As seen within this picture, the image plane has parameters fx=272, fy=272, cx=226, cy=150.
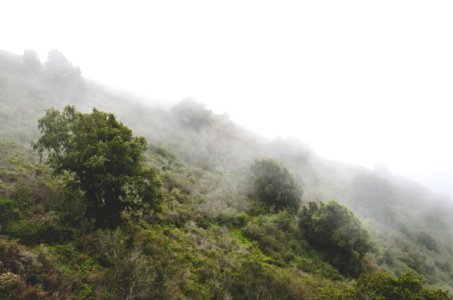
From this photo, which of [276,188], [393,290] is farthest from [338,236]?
[393,290]

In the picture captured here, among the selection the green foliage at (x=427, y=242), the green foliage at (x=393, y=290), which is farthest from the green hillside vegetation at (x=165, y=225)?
the green foliage at (x=427, y=242)

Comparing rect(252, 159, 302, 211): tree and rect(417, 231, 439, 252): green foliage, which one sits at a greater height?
rect(252, 159, 302, 211): tree

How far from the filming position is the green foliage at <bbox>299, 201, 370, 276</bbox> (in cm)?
2312

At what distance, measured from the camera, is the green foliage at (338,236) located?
23.1 metres

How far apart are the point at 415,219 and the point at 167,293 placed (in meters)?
55.9

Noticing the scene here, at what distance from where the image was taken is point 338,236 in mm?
23750

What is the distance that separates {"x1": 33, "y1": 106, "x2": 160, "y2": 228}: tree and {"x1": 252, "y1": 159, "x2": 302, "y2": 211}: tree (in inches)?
691

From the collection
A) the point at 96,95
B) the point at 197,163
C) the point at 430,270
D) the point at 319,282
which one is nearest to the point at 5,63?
the point at 96,95

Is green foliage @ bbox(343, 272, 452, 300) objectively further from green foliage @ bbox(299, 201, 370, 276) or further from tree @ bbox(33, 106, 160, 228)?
tree @ bbox(33, 106, 160, 228)

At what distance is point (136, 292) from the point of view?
10.7 meters

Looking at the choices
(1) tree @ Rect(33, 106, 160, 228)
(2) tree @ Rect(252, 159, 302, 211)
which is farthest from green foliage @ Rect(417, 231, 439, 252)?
(1) tree @ Rect(33, 106, 160, 228)

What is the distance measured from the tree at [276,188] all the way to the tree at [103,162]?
57.6 feet

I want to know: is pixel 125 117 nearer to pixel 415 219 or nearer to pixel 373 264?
pixel 373 264

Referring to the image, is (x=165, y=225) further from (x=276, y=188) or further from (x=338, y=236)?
(x=276, y=188)
